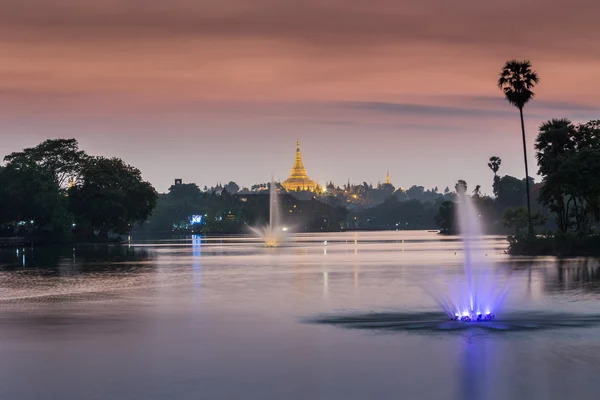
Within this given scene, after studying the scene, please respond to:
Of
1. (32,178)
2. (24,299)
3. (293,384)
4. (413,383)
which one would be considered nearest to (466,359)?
(413,383)

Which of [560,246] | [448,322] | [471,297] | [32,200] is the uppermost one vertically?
[32,200]

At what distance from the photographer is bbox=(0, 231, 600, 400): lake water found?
81.9 ft

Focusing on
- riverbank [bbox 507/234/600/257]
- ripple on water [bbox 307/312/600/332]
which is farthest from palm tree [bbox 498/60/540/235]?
ripple on water [bbox 307/312/600/332]

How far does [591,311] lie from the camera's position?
41.7 meters

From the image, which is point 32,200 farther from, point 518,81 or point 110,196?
point 518,81

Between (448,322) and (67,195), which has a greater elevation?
(67,195)

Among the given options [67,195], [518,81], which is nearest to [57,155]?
[67,195]

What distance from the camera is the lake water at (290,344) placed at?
81.9ft

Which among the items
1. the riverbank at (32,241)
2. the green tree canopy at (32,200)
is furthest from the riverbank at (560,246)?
the riverbank at (32,241)

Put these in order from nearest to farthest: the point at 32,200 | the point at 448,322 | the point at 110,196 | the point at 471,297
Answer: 1. the point at 448,322
2. the point at 471,297
3. the point at 32,200
4. the point at 110,196

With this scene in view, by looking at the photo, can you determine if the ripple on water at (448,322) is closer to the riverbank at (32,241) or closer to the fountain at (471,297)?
the fountain at (471,297)

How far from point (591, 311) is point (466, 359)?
15.0m

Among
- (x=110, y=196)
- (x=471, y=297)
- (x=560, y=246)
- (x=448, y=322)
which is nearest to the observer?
(x=448, y=322)

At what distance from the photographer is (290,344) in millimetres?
33094
